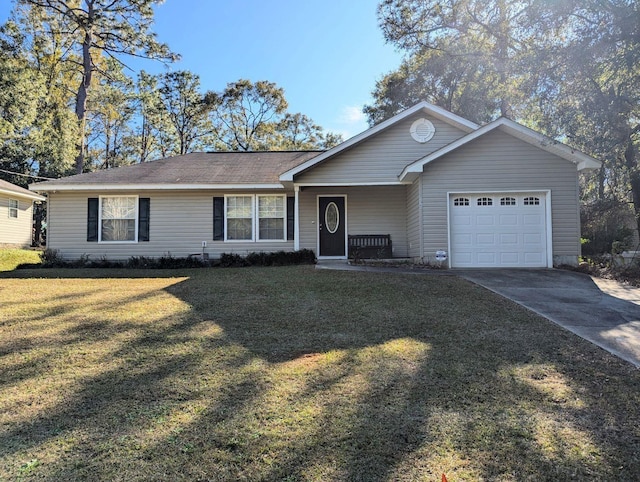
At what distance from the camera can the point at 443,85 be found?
1030 inches

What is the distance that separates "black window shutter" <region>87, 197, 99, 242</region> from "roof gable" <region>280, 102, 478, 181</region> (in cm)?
674

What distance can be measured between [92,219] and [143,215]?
66.5 inches

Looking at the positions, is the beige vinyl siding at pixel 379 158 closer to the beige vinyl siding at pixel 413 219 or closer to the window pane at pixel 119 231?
the beige vinyl siding at pixel 413 219

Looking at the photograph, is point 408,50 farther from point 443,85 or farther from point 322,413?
point 322,413

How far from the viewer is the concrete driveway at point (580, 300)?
505 cm

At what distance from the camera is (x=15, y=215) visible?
2084cm

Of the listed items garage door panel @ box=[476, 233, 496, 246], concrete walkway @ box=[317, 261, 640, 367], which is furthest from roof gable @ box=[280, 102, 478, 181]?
concrete walkway @ box=[317, 261, 640, 367]

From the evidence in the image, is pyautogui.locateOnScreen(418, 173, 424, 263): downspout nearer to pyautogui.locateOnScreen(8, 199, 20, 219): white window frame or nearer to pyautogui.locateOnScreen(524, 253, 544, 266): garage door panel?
pyautogui.locateOnScreen(524, 253, 544, 266): garage door panel

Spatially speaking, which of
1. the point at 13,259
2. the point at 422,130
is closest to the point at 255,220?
the point at 422,130

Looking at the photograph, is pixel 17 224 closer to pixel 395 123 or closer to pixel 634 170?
pixel 395 123

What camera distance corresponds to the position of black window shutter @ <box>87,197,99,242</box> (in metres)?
13.7

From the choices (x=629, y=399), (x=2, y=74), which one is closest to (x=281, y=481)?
(x=629, y=399)

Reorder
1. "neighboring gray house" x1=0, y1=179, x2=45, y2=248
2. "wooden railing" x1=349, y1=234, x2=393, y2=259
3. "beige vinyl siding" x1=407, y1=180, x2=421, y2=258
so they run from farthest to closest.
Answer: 1. "neighboring gray house" x1=0, y1=179, x2=45, y2=248
2. "wooden railing" x1=349, y1=234, x2=393, y2=259
3. "beige vinyl siding" x1=407, y1=180, x2=421, y2=258

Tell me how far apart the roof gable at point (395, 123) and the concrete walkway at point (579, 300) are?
3.75 meters
